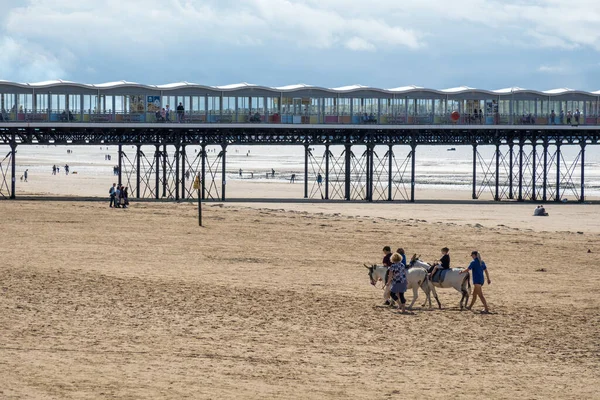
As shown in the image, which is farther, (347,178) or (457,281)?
(347,178)

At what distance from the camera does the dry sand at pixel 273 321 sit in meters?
16.1

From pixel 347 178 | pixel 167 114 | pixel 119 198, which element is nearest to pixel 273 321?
pixel 119 198

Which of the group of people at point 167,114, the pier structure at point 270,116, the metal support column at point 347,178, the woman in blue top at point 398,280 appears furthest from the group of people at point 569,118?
the woman in blue top at point 398,280

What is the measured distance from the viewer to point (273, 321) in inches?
825

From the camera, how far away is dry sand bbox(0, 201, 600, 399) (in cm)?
1606

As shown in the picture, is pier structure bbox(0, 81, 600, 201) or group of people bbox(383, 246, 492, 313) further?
pier structure bbox(0, 81, 600, 201)

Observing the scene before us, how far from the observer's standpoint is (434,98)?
64938mm

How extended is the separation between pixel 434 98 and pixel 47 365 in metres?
50.9

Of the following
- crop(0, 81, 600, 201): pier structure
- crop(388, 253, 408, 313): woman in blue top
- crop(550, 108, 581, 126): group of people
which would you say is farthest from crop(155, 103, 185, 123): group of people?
crop(388, 253, 408, 313): woman in blue top

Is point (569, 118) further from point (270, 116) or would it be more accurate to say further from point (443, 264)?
point (443, 264)

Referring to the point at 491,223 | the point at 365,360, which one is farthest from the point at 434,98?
the point at 365,360

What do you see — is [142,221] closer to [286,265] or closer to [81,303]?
[286,265]

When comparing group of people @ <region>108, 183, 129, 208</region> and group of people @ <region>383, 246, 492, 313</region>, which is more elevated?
group of people @ <region>108, 183, 129, 208</region>

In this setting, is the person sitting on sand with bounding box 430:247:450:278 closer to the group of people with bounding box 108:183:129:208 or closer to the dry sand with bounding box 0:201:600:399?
the dry sand with bounding box 0:201:600:399
